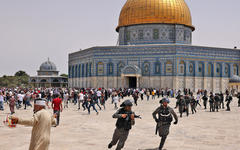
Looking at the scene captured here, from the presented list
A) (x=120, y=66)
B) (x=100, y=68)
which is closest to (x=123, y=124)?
(x=120, y=66)

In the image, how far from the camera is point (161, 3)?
152 ft

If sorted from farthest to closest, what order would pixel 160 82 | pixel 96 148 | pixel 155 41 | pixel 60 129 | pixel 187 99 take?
pixel 155 41 → pixel 160 82 → pixel 187 99 → pixel 60 129 → pixel 96 148

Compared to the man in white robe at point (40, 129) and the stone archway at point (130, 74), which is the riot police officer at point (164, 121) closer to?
the man in white robe at point (40, 129)

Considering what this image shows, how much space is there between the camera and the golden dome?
45.9 metres

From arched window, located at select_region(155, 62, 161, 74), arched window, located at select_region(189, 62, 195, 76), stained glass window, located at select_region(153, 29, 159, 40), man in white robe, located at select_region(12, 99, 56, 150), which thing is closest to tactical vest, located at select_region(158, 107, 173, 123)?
man in white robe, located at select_region(12, 99, 56, 150)

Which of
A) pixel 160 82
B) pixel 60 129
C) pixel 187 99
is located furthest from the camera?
pixel 160 82

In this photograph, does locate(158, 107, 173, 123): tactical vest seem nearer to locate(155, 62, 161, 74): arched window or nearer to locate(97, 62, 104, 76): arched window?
locate(155, 62, 161, 74): arched window

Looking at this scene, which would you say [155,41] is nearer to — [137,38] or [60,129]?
[137,38]

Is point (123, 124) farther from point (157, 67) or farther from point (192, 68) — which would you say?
point (192, 68)

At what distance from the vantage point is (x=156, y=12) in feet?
151

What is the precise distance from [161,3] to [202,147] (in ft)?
135

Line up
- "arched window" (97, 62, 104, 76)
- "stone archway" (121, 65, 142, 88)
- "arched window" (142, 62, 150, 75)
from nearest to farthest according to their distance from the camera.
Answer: "stone archway" (121, 65, 142, 88) < "arched window" (142, 62, 150, 75) < "arched window" (97, 62, 104, 76)

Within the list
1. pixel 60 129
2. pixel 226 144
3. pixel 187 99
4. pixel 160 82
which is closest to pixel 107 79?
pixel 160 82

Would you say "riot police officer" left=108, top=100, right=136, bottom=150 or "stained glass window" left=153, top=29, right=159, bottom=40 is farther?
"stained glass window" left=153, top=29, right=159, bottom=40
